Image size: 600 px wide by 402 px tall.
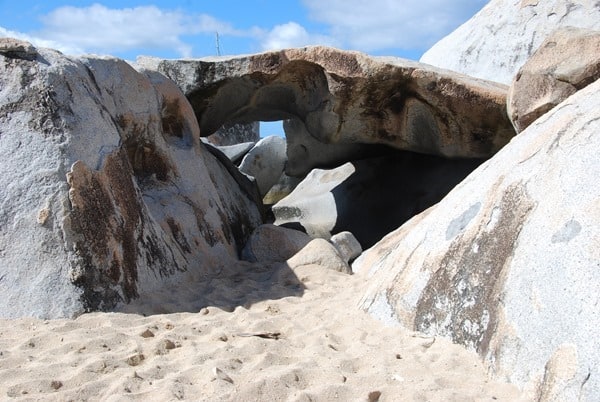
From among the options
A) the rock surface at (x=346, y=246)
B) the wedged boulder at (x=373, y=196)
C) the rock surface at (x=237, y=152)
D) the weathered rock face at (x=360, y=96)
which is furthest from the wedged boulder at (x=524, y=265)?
the rock surface at (x=237, y=152)

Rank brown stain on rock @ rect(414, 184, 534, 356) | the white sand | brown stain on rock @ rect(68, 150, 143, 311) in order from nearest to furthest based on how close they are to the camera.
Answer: the white sand
brown stain on rock @ rect(414, 184, 534, 356)
brown stain on rock @ rect(68, 150, 143, 311)

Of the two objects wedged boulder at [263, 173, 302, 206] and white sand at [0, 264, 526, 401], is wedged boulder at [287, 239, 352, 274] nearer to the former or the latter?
white sand at [0, 264, 526, 401]

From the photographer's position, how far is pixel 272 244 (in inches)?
241

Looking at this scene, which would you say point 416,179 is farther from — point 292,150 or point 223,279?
point 223,279

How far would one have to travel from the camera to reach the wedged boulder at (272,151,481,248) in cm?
793

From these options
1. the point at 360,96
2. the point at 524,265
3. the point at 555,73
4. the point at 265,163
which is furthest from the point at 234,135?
the point at 524,265

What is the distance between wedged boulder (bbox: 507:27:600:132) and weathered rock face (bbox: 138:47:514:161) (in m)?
1.43

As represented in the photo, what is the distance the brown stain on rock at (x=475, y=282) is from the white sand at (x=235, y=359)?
0.28ft

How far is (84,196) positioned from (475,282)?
2215mm

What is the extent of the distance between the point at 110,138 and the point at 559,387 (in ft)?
10.5

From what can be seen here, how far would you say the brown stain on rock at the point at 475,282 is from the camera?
3.15 m

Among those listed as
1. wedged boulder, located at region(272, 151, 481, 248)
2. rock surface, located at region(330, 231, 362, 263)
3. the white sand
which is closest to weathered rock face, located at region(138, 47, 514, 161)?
wedged boulder, located at region(272, 151, 481, 248)

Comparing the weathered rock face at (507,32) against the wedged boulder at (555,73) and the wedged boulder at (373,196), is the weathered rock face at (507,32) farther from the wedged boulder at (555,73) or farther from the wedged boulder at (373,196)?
the wedged boulder at (555,73)

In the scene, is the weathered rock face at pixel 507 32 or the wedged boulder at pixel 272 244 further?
the weathered rock face at pixel 507 32
